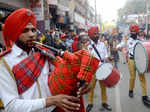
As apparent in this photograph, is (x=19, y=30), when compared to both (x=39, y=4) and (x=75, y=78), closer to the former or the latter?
(x=75, y=78)

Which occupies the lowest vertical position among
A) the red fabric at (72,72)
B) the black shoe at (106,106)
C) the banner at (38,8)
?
the black shoe at (106,106)

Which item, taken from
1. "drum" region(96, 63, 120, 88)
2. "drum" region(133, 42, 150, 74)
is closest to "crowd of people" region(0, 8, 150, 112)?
"drum" region(96, 63, 120, 88)

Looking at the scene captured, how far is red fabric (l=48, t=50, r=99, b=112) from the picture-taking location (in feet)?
4.26

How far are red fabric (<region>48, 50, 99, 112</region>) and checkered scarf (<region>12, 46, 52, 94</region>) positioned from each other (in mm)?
135

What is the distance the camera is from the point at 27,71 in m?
1.37

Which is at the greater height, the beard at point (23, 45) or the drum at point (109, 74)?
the beard at point (23, 45)

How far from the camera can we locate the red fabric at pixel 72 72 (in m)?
1.30

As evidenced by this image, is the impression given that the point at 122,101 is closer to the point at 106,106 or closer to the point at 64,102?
the point at 106,106

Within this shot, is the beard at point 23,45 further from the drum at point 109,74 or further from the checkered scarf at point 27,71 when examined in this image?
the drum at point 109,74

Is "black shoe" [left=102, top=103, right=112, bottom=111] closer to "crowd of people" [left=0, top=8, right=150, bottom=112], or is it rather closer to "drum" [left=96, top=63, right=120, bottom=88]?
"drum" [left=96, top=63, right=120, bottom=88]

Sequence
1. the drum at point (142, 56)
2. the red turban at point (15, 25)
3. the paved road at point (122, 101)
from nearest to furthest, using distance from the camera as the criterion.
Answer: the red turban at point (15, 25), the drum at point (142, 56), the paved road at point (122, 101)

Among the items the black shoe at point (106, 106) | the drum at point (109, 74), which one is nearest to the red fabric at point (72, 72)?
the drum at point (109, 74)

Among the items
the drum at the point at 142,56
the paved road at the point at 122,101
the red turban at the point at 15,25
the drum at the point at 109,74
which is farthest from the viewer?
the paved road at the point at 122,101

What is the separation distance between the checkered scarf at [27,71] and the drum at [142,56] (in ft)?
9.30
